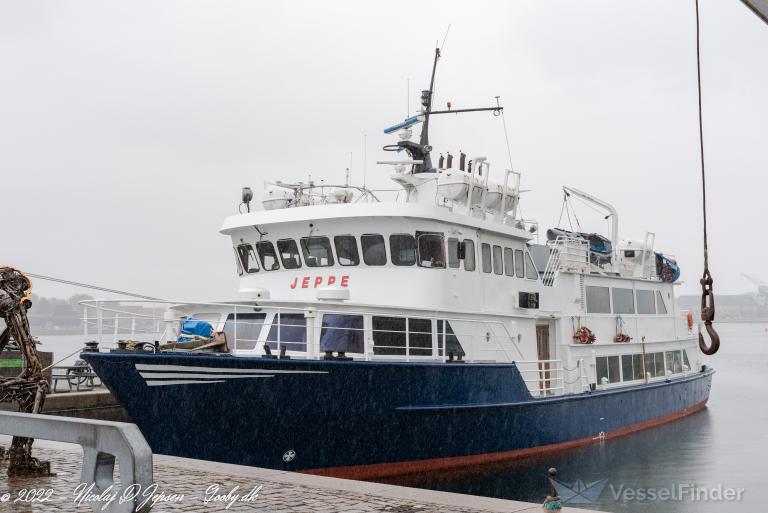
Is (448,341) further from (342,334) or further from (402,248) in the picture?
(342,334)

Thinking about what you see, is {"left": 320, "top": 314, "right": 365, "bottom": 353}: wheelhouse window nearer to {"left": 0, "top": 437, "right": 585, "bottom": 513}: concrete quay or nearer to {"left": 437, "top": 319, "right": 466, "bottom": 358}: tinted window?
{"left": 437, "top": 319, "right": 466, "bottom": 358}: tinted window

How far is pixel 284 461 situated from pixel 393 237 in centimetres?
456

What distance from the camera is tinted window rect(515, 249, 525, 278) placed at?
646 inches

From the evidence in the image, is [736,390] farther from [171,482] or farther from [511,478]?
[171,482]

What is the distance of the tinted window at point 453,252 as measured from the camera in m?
14.5

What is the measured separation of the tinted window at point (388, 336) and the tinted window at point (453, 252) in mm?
1792

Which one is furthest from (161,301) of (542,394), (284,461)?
(542,394)

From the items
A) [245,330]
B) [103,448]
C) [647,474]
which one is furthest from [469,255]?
[103,448]

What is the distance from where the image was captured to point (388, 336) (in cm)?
1326

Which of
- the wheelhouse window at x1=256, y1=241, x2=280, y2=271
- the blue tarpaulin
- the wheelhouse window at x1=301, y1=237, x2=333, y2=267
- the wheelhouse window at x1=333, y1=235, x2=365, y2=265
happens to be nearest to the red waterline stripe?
the blue tarpaulin

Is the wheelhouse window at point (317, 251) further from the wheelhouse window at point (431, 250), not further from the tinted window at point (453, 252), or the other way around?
the tinted window at point (453, 252)

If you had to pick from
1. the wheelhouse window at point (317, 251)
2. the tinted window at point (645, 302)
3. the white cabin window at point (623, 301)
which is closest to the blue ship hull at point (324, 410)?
the wheelhouse window at point (317, 251)

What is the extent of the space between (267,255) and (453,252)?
11.8 feet

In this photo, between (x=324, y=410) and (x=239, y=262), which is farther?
(x=239, y=262)
